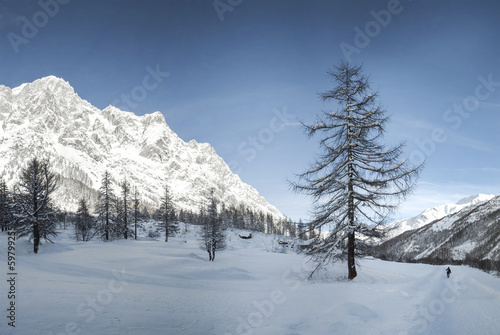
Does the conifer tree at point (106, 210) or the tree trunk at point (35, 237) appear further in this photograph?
the conifer tree at point (106, 210)

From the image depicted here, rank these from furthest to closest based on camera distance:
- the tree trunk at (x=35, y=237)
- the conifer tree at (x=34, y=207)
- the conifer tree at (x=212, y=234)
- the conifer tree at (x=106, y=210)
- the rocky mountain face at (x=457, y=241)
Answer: the rocky mountain face at (x=457, y=241), the conifer tree at (x=106, y=210), the conifer tree at (x=212, y=234), the tree trunk at (x=35, y=237), the conifer tree at (x=34, y=207)

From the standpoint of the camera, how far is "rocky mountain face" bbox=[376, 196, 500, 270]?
9231 cm

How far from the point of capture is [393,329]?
260 inches

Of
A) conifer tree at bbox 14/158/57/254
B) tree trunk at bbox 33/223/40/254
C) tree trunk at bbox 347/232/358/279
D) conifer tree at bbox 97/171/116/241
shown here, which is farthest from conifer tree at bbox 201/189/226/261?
tree trunk at bbox 347/232/358/279

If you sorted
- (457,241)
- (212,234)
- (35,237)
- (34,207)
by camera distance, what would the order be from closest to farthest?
(35,237) → (34,207) → (212,234) → (457,241)

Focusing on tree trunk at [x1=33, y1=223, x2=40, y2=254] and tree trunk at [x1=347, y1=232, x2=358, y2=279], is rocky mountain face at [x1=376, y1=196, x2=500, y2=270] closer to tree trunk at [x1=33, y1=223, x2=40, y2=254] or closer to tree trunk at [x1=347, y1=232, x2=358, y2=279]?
tree trunk at [x1=347, y1=232, x2=358, y2=279]

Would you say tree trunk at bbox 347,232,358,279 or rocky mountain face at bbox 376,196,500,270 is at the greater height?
tree trunk at bbox 347,232,358,279

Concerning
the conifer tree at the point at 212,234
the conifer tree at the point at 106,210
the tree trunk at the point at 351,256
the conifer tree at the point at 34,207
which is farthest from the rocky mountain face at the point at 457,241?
the conifer tree at the point at 34,207

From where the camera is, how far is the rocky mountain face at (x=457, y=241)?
303 ft

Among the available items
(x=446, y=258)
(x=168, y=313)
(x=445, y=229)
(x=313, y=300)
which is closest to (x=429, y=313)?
(x=313, y=300)

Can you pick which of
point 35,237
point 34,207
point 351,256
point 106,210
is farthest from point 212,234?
point 351,256

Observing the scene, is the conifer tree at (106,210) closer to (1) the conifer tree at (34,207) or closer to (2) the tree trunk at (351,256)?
(1) the conifer tree at (34,207)

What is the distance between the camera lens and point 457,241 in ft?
369

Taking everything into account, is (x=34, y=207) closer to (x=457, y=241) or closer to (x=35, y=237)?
(x=35, y=237)
